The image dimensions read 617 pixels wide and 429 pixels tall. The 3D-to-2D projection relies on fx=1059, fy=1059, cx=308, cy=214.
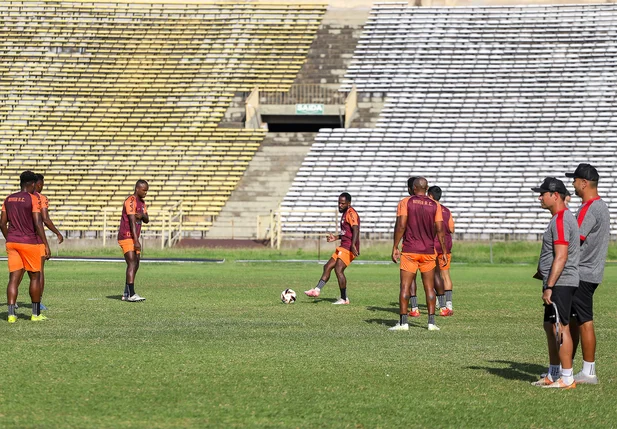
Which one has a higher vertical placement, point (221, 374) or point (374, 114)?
point (374, 114)

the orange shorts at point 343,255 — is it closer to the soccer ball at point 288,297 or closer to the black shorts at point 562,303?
the soccer ball at point 288,297

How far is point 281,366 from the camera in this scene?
10.4 m

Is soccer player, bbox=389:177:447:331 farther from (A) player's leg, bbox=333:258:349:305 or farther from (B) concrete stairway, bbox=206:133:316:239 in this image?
(B) concrete stairway, bbox=206:133:316:239

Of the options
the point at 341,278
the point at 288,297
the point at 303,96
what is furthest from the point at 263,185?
the point at 288,297

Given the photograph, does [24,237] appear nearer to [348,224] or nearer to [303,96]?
[348,224]

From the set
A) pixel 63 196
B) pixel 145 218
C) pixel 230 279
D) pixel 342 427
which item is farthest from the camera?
pixel 63 196

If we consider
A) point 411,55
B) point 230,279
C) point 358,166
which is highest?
point 411,55

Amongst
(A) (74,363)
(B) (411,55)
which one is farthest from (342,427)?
(B) (411,55)

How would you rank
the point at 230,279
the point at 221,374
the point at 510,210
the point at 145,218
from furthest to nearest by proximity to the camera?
the point at 510,210 → the point at 230,279 → the point at 145,218 → the point at 221,374

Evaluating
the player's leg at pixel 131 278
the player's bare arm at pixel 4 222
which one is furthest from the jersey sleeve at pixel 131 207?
the player's bare arm at pixel 4 222

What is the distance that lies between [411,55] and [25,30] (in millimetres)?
18670

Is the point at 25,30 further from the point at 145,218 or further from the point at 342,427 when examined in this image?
the point at 342,427

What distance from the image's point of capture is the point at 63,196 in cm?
4316

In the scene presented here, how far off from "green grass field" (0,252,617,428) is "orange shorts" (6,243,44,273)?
77 cm
